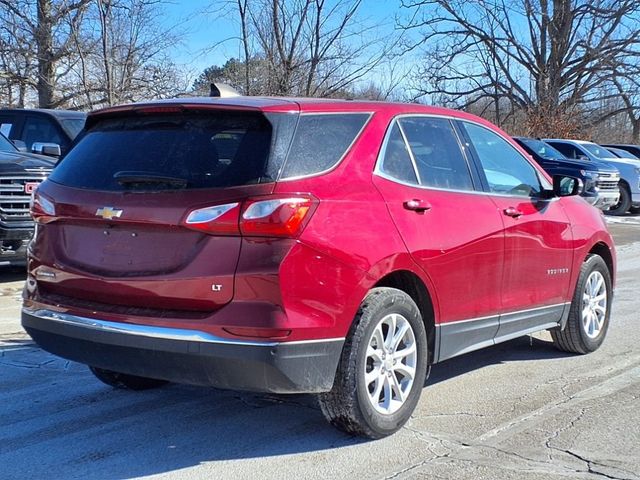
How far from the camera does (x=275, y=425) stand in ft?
15.8

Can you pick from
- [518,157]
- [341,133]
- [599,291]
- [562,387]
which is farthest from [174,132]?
[599,291]

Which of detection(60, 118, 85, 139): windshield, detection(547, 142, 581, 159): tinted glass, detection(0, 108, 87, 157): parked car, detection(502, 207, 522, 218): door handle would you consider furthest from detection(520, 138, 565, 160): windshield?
detection(502, 207, 522, 218): door handle

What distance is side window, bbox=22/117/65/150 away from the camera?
12.2 metres

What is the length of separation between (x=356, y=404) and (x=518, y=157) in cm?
259

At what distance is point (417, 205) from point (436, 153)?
2.00 feet

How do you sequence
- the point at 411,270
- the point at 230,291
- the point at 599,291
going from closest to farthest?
the point at 230,291, the point at 411,270, the point at 599,291

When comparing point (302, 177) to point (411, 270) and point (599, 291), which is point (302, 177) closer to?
point (411, 270)

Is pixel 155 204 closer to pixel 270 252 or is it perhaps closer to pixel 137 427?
pixel 270 252

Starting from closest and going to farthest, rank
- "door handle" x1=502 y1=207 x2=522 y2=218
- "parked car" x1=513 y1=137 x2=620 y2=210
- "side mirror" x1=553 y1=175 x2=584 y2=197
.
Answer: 1. "door handle" x1=502 y1=207 x2=522 y2=218
2. "side mirror" x1=553 y1=175 x2=584 y2=197
3. "parked car" x1=513 y1=137 x2=620 y2=210

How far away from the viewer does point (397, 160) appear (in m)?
4.81

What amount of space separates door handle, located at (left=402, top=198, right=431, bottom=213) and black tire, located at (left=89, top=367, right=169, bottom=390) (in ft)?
6.68

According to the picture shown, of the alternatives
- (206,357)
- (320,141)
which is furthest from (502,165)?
(206,357)

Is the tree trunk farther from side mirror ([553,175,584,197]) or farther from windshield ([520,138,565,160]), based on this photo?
side mirror ([553,175,584,197])

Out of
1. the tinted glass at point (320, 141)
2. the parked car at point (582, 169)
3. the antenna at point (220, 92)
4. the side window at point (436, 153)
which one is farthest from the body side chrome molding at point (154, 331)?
the parked car at point (582, 169)
